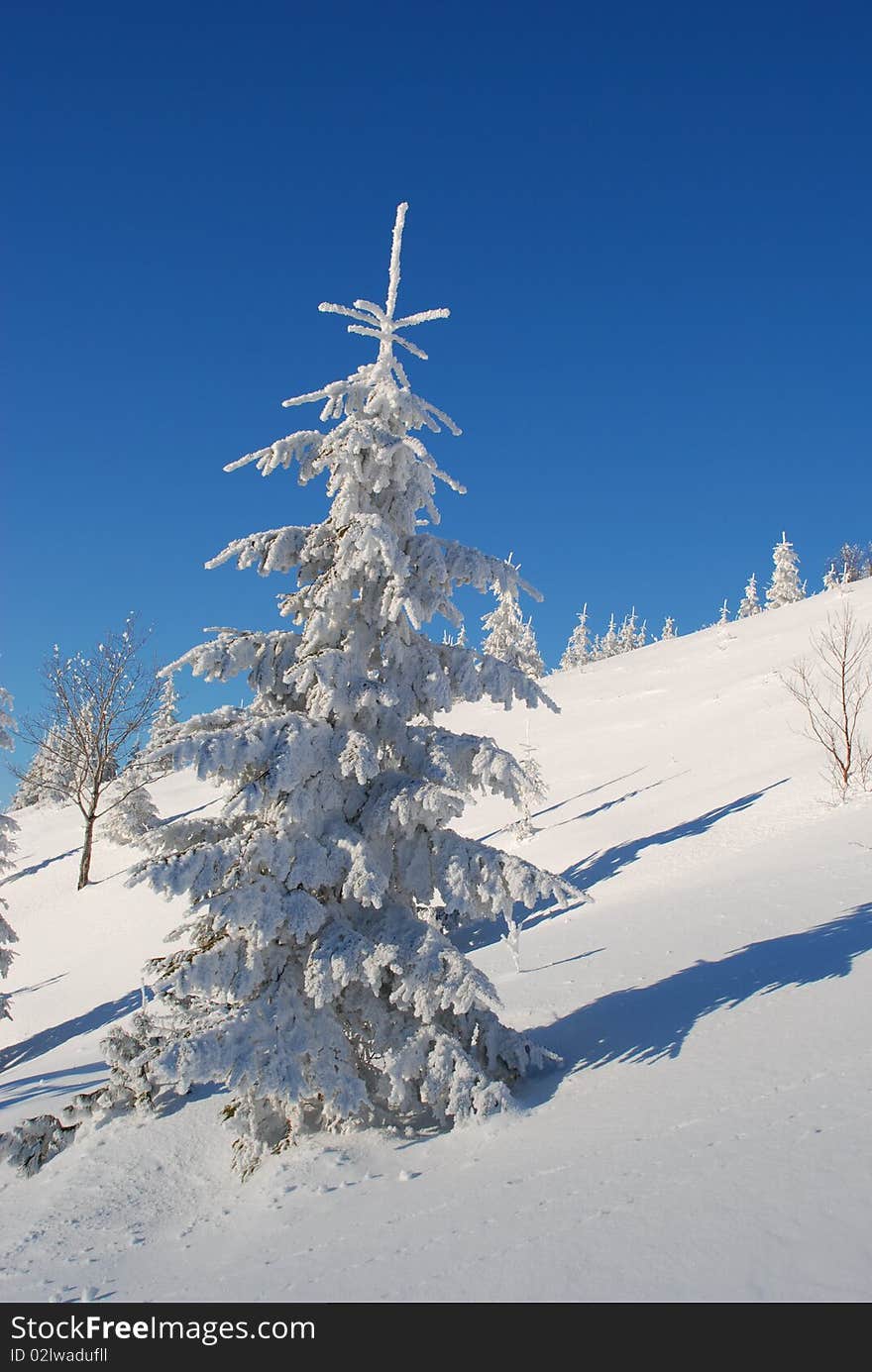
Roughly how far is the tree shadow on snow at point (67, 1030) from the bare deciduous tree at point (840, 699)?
66.5 ft

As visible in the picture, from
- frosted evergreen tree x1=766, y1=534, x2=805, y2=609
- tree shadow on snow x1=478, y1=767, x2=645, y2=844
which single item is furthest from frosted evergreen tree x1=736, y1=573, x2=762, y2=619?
tree shadow on snow x1=478, y1=767, x2=645, y2=844

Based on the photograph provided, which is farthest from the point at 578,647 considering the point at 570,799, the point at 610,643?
the point at 570,799

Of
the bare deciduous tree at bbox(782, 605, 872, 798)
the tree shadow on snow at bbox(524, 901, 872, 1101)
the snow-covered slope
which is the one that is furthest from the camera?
the bare deciduous tree at bbox(782, 605, 872, 798)

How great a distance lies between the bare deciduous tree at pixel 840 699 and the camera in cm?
2353

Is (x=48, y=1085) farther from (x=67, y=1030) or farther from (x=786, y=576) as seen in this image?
(x=786, y=576)

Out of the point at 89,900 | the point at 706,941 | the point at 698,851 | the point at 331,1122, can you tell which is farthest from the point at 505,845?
the point at 331,1122

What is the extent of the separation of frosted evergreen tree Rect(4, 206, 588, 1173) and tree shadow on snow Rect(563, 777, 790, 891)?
1547 cm

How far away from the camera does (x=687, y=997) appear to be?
9.21 meters

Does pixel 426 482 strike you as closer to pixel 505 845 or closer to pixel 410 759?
pixel 410 759

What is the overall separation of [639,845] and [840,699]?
13.3m

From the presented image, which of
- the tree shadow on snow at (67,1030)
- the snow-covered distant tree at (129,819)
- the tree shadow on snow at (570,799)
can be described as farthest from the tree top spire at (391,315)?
the snow-covered distant tree at (129,819)

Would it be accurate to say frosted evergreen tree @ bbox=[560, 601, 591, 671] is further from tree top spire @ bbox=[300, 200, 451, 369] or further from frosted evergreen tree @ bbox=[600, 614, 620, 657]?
tree top spire @ bbox=[300, 200, 451, 369]

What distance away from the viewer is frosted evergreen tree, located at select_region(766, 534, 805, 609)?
82.5m
